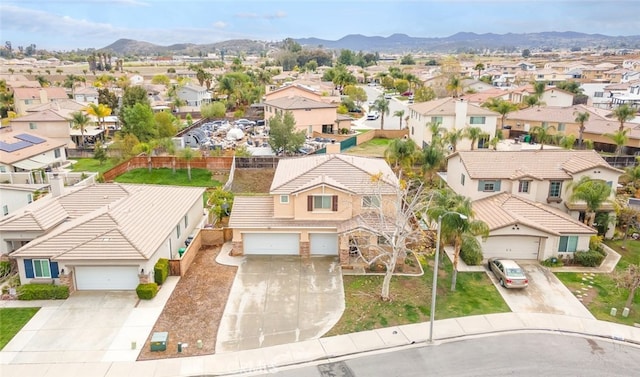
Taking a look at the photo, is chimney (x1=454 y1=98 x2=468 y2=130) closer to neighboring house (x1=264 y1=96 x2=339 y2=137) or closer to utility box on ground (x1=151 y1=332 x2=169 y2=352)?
neighboring house (x1=264 y1=96 x2=339 y2=137)

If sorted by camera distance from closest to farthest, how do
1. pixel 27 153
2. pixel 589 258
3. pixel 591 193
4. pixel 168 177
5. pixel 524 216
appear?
1. pixel 589 258
2. pixel 524 216
3. pixel 591 193
4. pixel 27 153
5. pixel 168 177

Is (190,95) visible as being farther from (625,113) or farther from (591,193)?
(591,193)

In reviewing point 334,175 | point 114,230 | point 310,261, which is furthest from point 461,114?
point 114,230

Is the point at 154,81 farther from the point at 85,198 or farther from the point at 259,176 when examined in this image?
the point at 85,198

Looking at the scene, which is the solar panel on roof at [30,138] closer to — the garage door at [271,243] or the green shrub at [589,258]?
the garage door at [271,243]

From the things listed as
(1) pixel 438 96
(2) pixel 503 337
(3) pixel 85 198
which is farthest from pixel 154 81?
(2) pixel 503 337

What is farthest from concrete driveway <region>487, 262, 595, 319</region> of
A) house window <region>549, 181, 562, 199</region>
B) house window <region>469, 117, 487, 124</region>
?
house window <region>469, 117, 487, 124</region>
